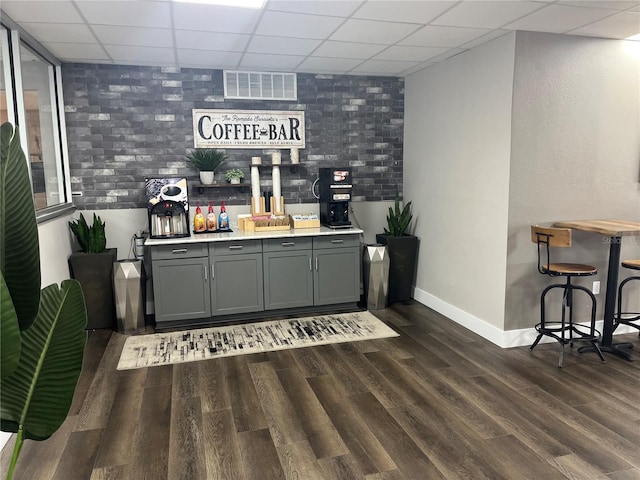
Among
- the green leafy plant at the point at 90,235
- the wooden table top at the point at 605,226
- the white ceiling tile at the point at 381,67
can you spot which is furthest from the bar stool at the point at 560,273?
the green leafy plant at the point at 90,235

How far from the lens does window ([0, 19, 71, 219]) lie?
3.24 m

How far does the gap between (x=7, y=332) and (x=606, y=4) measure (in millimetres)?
3510

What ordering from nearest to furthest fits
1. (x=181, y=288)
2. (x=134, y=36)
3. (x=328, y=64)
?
(x=134, y=36) < (x=181, y=288) < (x=328, y=64)

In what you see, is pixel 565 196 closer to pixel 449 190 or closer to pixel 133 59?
pixel 449 190

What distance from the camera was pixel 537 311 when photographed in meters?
3.85

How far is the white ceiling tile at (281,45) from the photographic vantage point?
363cm

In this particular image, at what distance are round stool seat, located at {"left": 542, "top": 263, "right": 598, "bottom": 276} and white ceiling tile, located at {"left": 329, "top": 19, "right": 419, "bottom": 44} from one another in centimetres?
199

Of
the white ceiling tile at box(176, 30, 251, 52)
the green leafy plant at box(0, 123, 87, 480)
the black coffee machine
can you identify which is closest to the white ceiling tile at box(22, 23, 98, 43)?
the white ceiling tile at box(176, 30, 251, 52)

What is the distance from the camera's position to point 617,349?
11.8ft

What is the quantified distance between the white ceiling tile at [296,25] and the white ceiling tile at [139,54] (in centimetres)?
100

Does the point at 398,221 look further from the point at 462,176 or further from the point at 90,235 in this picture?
the point at 90,235


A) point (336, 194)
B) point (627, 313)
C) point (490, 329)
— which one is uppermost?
point (336, 194)

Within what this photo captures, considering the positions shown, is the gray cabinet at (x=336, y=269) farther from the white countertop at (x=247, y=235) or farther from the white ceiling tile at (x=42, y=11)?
the white ceiling tile at (x=42, y=11)

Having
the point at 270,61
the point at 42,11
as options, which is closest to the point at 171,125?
the point at 270,61
